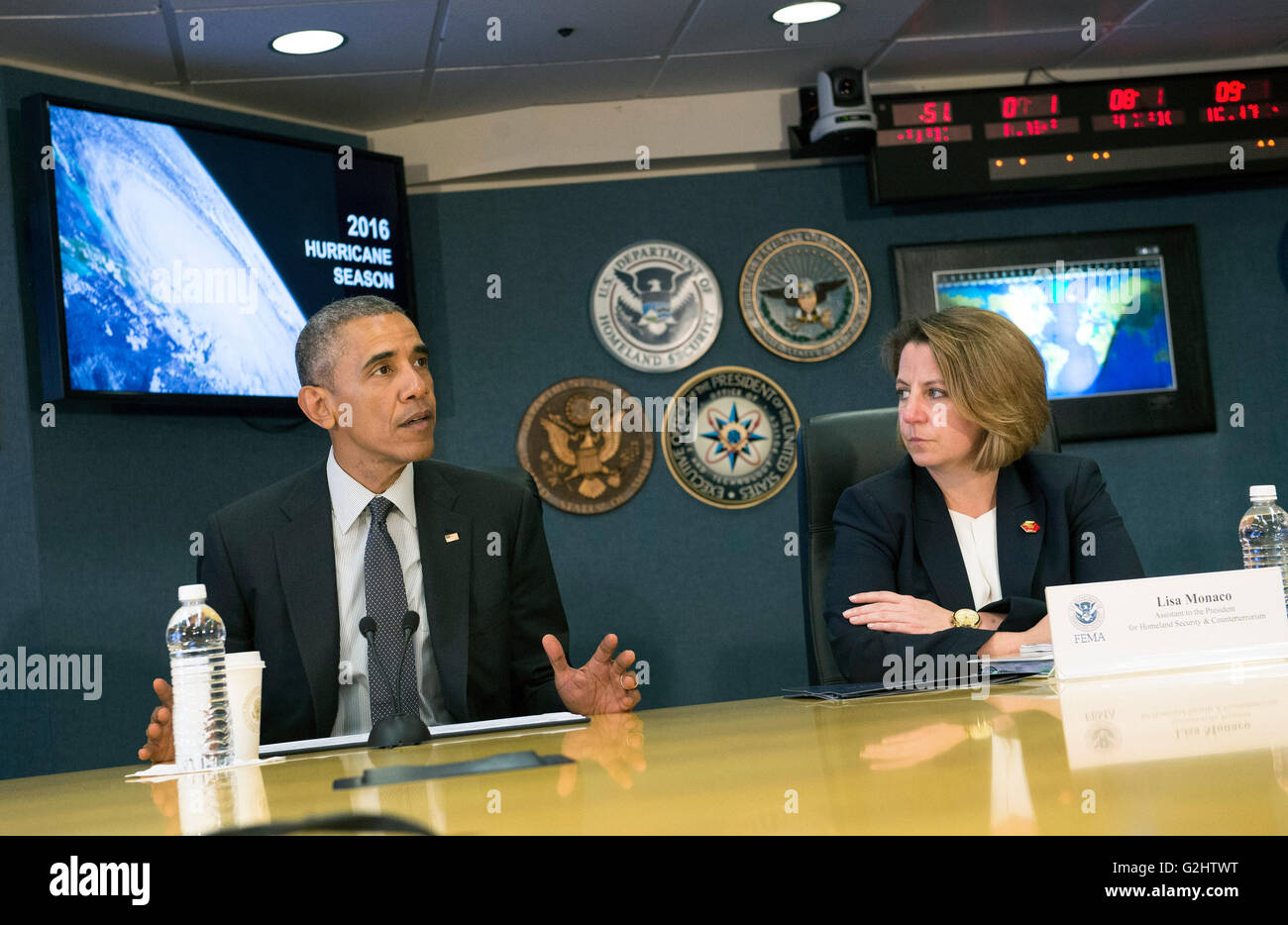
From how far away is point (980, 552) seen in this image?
7.83 ft

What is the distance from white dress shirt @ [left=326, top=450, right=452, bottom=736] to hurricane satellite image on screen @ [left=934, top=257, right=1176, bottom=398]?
258 cm

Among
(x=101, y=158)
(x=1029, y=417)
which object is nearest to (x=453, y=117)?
(x=101, y=158)

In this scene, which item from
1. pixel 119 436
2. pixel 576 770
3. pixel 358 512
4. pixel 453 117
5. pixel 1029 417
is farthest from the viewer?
pixel 453 117

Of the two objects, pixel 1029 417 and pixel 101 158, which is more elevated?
pixel 101 158

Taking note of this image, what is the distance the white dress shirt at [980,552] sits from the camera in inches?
91.9

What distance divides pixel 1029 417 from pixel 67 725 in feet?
8.39

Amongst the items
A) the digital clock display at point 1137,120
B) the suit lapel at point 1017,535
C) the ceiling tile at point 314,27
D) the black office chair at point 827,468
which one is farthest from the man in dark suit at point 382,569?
the digital clock display at point 1137,120

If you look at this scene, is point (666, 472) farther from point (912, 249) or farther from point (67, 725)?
point (67, 725)

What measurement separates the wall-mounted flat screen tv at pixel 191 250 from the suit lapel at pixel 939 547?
83.0 inches

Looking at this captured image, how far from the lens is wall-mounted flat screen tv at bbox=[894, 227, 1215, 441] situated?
428 centimetres

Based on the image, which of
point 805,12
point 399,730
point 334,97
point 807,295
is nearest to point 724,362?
point 807,295

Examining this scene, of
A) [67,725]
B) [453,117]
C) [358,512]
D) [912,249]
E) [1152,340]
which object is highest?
[453,117]

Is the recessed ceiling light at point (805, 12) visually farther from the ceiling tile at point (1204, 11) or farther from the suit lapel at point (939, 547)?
the suit lapel at point (939, 547)

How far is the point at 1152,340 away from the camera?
4312mm
